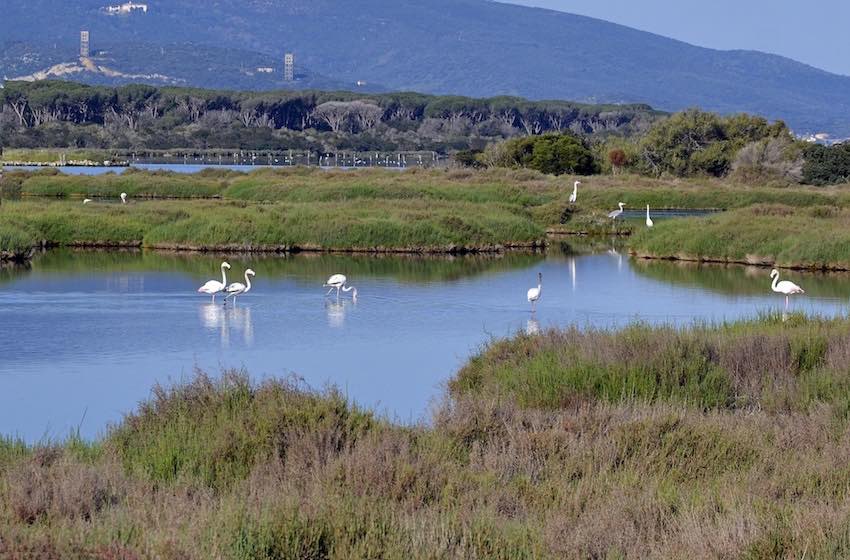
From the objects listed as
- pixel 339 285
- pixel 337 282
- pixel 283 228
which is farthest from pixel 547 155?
pixel 337 282

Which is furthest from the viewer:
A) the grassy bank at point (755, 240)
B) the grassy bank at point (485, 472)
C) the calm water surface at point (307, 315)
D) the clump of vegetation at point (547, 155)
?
the clump of vegetation at point (547, 155)

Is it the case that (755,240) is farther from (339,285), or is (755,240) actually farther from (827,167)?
(827,167)

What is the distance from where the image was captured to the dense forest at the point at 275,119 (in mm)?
125875

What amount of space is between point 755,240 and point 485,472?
2516 centimetres

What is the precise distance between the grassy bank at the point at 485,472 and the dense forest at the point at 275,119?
344 feet

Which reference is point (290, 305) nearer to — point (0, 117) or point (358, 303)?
point (358, 303)

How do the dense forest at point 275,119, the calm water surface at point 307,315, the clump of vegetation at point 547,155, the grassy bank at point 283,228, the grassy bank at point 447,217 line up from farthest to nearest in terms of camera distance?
the dense forest at point 275,119 → the clump of vegetation at point 547,155 → the grassy bank at point 283,228 → the grassy bank at point 447,217 → the calm water surface at point 307,315

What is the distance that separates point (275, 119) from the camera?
14588 centimetres

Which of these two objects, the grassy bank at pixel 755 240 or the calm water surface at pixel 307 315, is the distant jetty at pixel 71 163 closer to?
the calm water surface at pixel 307 315

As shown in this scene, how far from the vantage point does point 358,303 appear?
950 inches

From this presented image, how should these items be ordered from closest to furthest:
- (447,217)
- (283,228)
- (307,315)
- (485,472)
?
1. (485,472)
2. (307,315)
3. (283,228)
4. (447,217)

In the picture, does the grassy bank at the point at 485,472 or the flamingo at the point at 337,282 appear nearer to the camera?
the grassy bank at the point at 485,472

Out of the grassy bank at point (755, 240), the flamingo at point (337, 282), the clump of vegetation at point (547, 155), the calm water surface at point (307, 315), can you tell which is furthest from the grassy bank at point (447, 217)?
the clump of vegetation at point (547, 155)

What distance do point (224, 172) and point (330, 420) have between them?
54.0 metres
